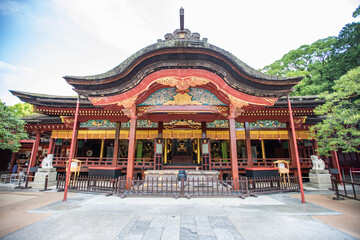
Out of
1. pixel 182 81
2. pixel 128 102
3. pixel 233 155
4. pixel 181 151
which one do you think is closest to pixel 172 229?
pixel 233 155

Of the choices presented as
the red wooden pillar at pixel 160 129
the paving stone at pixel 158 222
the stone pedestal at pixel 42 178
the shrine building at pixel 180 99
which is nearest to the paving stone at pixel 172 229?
the paving stone at pixel 158 222

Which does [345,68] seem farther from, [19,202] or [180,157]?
[19,202]

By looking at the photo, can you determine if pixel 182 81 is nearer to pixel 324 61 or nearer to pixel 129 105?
pixel 129 105

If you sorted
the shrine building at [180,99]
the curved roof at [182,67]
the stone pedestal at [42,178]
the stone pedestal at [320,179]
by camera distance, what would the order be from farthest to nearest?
the stone pedestal at [42,178], the stone pedestal at [320,179], the shrine building at [180,99], the curved roof at [182,67]

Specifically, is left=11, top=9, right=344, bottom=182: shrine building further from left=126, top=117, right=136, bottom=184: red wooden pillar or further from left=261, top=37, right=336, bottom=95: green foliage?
left=261, top=37, right=336, bottom=95: green foliage

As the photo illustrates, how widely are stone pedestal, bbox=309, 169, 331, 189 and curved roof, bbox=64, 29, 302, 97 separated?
229 inches

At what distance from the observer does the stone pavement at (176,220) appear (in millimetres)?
3350

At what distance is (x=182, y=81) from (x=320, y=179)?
9.88 m

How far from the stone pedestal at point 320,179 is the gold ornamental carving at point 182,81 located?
880cm

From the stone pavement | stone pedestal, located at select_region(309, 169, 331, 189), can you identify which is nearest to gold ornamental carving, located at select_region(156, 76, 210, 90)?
the stone pavement

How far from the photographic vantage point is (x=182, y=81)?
7.62 meters

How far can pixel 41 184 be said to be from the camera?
9.38 meters

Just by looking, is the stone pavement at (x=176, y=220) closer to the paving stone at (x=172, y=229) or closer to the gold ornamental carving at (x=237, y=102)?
the paving stone at (x=172, y=229)

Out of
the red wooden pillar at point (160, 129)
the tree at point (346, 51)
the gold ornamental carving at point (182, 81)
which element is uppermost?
the tree at point (346, 51)
